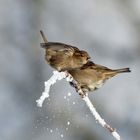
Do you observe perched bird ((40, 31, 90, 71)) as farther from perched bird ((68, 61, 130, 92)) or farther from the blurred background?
the blurred background

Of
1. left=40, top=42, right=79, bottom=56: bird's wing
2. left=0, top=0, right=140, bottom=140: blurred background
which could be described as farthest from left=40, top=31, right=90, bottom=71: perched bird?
left=0, top=0, right=140, bottom=140: blurred background

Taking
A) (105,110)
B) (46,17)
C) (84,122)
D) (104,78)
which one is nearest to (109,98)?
(105,110)

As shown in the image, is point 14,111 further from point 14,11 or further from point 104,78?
point 104,78

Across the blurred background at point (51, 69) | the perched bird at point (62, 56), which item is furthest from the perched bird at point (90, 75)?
the blurred background at point (51, 69)

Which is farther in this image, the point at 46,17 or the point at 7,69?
the point at 46,17

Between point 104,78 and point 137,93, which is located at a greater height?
point 104,78

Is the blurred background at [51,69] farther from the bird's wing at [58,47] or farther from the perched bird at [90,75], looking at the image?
the bird's wing at [58,47]

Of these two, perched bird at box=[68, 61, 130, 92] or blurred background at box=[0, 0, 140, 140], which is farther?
blurred background at box=[0, 0, 140, 140]

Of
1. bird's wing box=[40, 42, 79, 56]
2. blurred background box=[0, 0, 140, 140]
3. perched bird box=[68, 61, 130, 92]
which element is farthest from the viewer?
blurred background box=[0, 0, 140, 140]

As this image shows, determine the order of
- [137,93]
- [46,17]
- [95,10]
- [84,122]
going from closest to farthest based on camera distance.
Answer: [84,122], [137,93], [46,17], [95,10]
